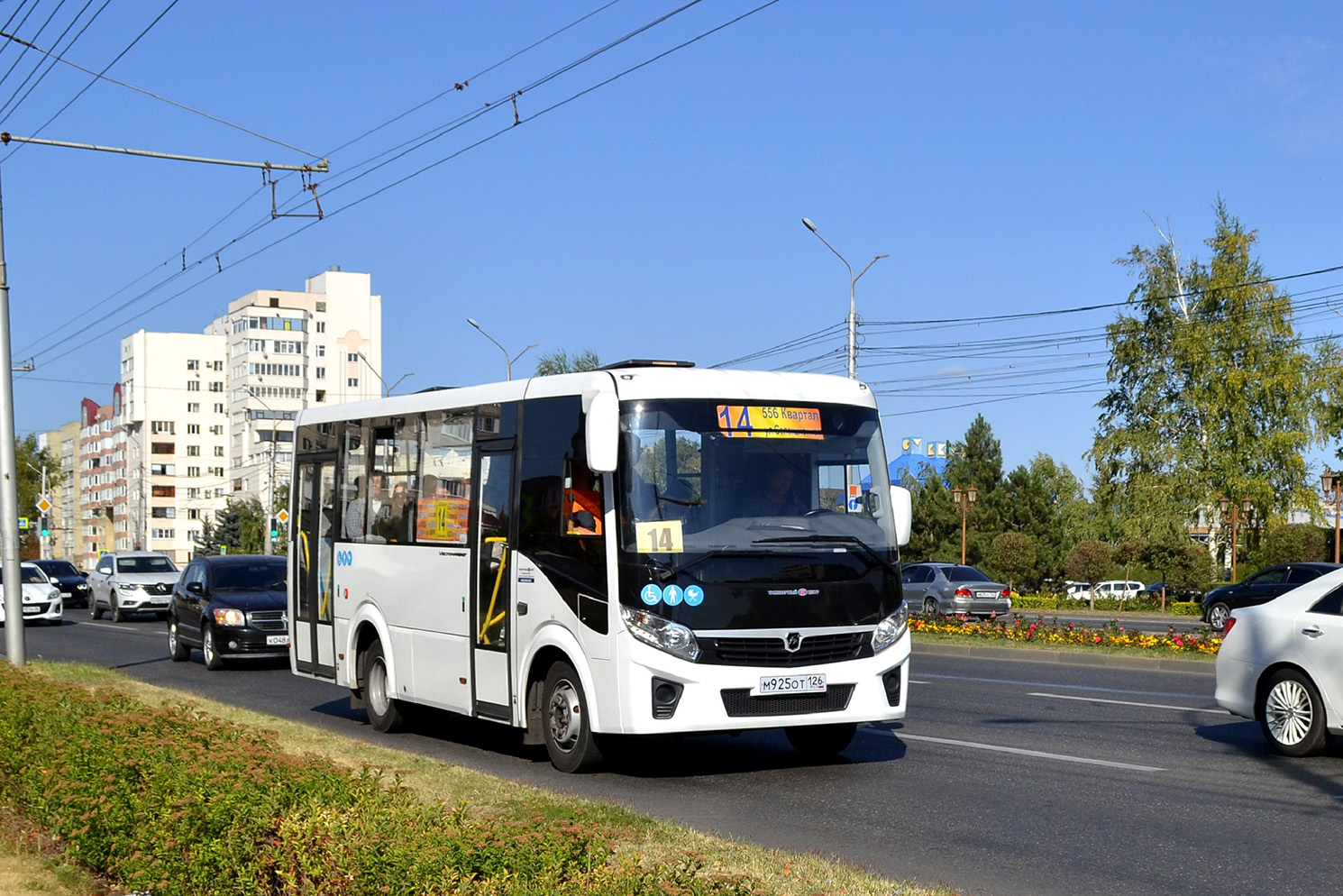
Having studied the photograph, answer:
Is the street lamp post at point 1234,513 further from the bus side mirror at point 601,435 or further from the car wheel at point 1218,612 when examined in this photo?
the bus side mirror at point 601,435

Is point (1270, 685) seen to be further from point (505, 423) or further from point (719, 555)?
point (505, 423)

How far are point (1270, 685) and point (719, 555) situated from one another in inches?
188

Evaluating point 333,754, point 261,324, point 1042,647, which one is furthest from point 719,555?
point 261,324

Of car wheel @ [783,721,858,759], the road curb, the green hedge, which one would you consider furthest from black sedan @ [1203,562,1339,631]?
the green hedge

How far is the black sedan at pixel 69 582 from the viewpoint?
4991cm

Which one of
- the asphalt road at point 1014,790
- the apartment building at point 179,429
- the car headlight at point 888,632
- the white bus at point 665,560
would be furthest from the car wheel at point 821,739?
the apartment building at point 179,429

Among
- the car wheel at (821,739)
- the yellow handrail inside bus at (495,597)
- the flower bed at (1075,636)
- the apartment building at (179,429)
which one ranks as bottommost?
the flower bed at (1075,636)

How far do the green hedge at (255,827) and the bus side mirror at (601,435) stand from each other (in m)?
3.00

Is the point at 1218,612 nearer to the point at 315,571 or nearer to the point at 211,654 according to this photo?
the point at 211,654

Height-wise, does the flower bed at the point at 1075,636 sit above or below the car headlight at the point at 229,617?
below

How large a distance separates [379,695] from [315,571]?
1814 mm

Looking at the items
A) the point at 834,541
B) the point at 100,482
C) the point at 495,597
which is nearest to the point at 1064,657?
the point at 834,541

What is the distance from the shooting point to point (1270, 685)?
1208cm

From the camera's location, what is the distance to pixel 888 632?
11.2 metres
